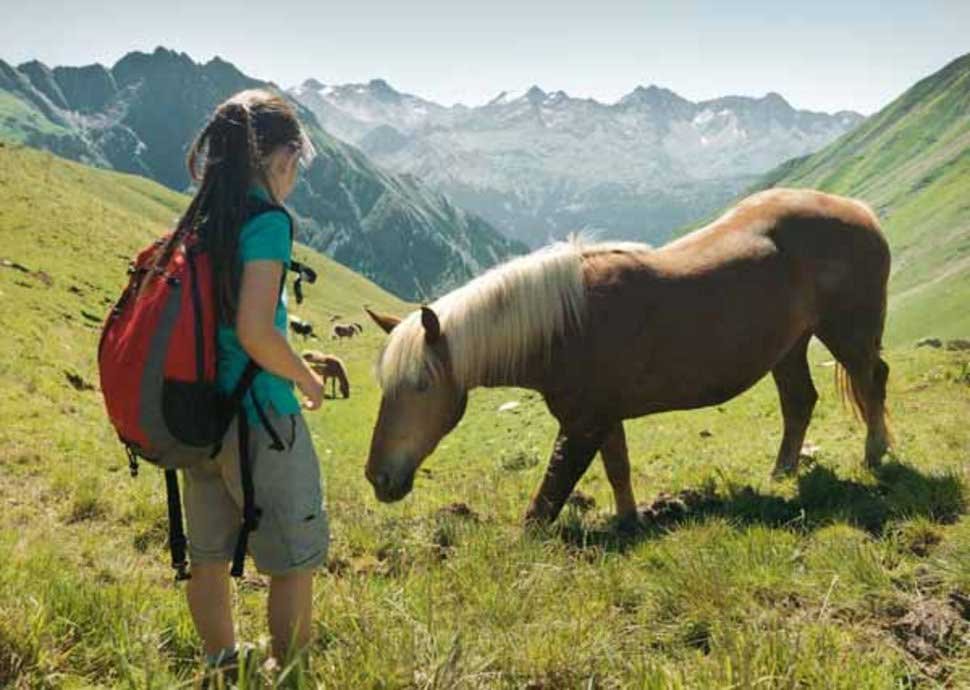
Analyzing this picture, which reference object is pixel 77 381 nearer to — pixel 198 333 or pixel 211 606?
pixel 211 606

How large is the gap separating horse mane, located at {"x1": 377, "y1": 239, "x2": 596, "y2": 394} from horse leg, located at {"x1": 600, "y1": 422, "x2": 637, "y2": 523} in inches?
52.1

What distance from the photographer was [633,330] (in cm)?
684

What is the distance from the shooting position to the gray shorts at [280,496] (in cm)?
A: 360

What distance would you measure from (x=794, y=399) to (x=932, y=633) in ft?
17.9

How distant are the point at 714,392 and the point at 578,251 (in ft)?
6.50

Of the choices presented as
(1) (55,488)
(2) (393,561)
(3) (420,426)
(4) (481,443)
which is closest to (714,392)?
(3) (420,426)

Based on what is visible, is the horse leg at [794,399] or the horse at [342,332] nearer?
the horse leg at [794,399]

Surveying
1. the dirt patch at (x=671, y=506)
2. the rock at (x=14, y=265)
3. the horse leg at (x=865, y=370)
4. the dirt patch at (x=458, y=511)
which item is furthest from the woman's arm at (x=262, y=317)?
the rock at (x=14, y=265)

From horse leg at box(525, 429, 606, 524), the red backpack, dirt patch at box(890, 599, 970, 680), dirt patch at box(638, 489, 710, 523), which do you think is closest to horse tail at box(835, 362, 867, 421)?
dirt patch at box(638, 489, 710, 523)

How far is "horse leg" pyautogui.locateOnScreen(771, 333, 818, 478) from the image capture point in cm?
877

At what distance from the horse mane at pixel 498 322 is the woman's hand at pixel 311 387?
223 centimetres

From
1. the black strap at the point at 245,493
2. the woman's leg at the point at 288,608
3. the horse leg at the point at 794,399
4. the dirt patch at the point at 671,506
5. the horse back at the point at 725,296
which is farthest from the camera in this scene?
the horse leg at the point at 794,399

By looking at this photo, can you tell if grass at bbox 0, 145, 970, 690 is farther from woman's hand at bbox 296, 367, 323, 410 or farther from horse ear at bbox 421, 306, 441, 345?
horse ear at bbox 421, 306, 441, 345

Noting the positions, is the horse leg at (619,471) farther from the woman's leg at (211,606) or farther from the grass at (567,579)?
the woman's leg at (211,606)
